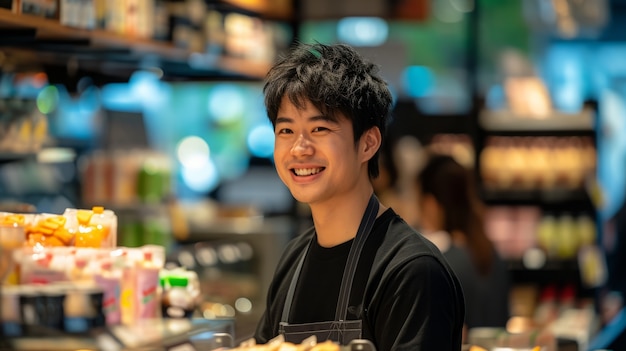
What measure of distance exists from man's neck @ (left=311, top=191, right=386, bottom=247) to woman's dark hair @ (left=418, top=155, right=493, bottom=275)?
2431 millimetres

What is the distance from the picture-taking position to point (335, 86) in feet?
9.66

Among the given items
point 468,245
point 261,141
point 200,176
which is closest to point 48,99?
point 468,245

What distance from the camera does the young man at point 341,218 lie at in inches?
110

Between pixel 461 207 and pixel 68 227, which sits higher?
pixel 68 227

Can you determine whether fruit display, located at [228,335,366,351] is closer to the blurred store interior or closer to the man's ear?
the man's ear

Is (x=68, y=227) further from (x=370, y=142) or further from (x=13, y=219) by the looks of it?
(x=370, y=142)

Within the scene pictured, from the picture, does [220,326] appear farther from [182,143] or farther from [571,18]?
[182,143]

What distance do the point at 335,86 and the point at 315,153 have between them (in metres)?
0.19

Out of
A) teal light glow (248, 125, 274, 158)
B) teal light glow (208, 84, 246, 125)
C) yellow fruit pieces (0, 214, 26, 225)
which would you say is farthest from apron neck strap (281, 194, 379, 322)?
teal light glow (208, 84, 246, 125)

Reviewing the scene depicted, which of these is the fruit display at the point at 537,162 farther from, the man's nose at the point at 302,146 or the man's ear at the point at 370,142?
the man's nose at the point at 302,146

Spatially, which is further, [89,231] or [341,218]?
[89,231]

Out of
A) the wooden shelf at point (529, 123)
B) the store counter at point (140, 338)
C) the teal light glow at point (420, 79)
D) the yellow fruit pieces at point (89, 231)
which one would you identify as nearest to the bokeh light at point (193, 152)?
the teal light glow at point (420, 79)

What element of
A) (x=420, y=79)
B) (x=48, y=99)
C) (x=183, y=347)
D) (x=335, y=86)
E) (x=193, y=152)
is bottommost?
(x=193, y=152)

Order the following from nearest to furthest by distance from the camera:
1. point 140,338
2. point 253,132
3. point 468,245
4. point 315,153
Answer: point 140,338, point 315,153, point 468,245, point 253,132
